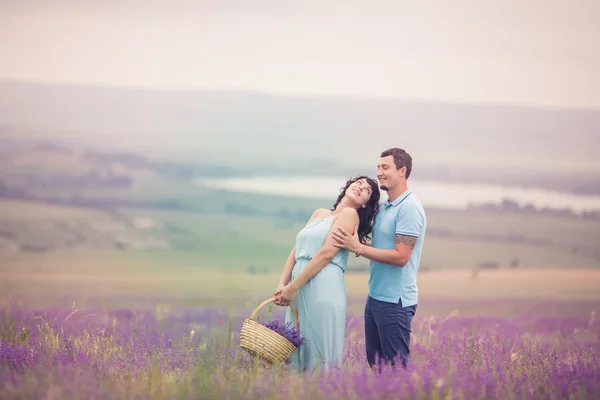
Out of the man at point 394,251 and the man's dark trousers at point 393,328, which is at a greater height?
the man at point 394,251

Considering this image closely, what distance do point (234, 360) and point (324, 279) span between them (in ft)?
2.65

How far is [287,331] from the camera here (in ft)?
13.6

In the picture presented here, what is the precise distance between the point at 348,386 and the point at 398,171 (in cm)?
128

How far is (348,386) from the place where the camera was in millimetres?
3527

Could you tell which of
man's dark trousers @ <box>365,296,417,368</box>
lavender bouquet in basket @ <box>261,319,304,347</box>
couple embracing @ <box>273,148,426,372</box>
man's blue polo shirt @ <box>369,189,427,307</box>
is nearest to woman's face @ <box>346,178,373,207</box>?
couple embracing @ <box>273,148,426,372</box>

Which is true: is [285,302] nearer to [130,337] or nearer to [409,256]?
[409,256]

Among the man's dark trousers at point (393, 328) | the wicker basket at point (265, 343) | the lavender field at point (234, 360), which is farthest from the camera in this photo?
the man's dark trousers at point (393, 328)

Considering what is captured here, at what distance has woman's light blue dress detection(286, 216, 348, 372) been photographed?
13.9 feet

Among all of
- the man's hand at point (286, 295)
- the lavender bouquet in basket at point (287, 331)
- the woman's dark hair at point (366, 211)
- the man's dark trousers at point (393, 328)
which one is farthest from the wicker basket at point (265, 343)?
the woman's dark hair at point (366, 211)

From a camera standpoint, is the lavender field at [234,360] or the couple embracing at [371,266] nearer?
the lavender field at [234,360]

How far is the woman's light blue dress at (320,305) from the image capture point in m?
4.24

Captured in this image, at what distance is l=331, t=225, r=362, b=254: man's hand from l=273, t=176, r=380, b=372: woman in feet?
0.14

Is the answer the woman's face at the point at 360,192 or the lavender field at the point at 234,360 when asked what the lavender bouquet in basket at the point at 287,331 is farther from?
the woman's face at the point at 360,192

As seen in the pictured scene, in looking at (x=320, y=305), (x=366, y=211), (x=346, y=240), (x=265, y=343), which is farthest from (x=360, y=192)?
(x=265, y=343)
